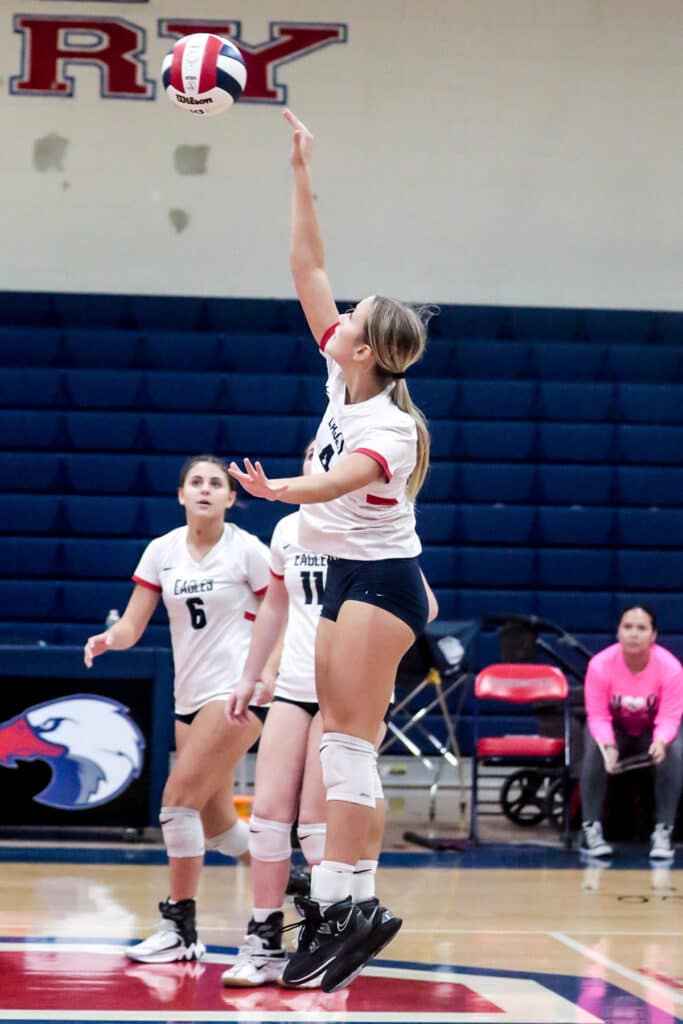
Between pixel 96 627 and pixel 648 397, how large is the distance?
14.3 ft

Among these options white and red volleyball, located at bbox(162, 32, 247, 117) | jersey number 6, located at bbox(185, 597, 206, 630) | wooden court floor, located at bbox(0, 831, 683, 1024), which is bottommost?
wooden court floor, located at bbox(0, 831, 683, 1024)

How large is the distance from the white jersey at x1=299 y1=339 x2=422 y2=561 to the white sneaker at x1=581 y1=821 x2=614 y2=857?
171 inches

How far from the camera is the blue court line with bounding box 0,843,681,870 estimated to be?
23.1ft

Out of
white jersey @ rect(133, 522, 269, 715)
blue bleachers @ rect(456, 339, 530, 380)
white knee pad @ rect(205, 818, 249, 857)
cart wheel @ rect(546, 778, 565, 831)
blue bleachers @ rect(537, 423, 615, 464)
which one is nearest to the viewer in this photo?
white jersey @ rect(133, 522, 269, 715)

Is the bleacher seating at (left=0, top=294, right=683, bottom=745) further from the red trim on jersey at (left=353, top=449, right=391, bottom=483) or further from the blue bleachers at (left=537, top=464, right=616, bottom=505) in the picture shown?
the red trim on jersey at (left=353, top=449, right=391, bottom=483)

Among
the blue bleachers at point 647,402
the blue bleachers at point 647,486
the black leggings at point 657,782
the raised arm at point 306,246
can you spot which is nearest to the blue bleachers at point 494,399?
the blue bleachers at point 647,402

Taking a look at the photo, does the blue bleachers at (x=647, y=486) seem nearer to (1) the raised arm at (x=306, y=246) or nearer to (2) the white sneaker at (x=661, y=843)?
(2) the white sneaker at (x=661, y=843)

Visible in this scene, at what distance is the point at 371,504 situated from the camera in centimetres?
364

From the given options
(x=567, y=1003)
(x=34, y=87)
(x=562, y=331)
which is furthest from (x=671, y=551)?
(x=567, y=1003)

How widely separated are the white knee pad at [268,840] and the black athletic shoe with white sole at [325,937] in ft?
2.68

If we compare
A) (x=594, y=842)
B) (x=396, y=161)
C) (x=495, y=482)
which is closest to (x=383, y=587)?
(x=594, y=842)

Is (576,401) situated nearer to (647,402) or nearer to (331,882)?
(647,402)

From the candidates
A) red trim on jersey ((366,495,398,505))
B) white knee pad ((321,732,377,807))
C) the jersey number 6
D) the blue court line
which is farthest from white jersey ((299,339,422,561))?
the blue court line

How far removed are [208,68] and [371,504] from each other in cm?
182
